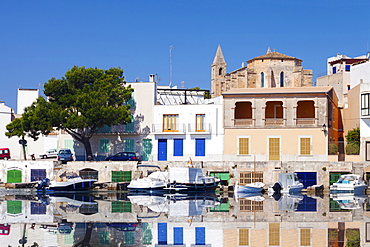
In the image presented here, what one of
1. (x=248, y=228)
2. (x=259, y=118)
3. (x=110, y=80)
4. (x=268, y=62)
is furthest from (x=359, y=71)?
(x=248, y=228)

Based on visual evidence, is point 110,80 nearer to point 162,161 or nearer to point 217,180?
point 162,161

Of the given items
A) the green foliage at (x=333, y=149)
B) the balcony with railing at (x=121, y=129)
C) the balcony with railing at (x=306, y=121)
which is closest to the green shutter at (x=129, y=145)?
the balcony with railing at (x=121, y=129)

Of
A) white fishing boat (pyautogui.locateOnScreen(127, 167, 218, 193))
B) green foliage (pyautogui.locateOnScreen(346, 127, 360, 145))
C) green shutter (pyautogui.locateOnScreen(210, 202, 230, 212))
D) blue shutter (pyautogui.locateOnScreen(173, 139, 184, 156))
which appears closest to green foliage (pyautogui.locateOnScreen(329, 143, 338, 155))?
green foliage (pyautogui.locateOnScreen(346, 127, 360, 145))

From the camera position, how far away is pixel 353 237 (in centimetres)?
2577

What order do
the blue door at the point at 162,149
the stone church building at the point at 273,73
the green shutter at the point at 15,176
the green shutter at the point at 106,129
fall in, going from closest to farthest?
the green shutter at the point at 15,176 → the blue door at the point at 162,149 → the green shutter at the point at 106,129 → the stone church building at the point at 273,73

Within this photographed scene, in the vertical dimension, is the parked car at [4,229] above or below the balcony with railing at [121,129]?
below

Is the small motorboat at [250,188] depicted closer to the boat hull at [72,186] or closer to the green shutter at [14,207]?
the boat hull at [72,186]

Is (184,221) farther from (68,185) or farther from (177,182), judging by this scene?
(68,185)

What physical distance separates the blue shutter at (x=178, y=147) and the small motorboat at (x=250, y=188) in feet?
30.9

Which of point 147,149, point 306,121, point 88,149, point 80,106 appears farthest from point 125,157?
point 306,121

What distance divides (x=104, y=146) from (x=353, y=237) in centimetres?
3642

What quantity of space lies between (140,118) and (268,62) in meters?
31.1

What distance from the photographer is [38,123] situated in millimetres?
53281

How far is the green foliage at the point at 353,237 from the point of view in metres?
24.1
